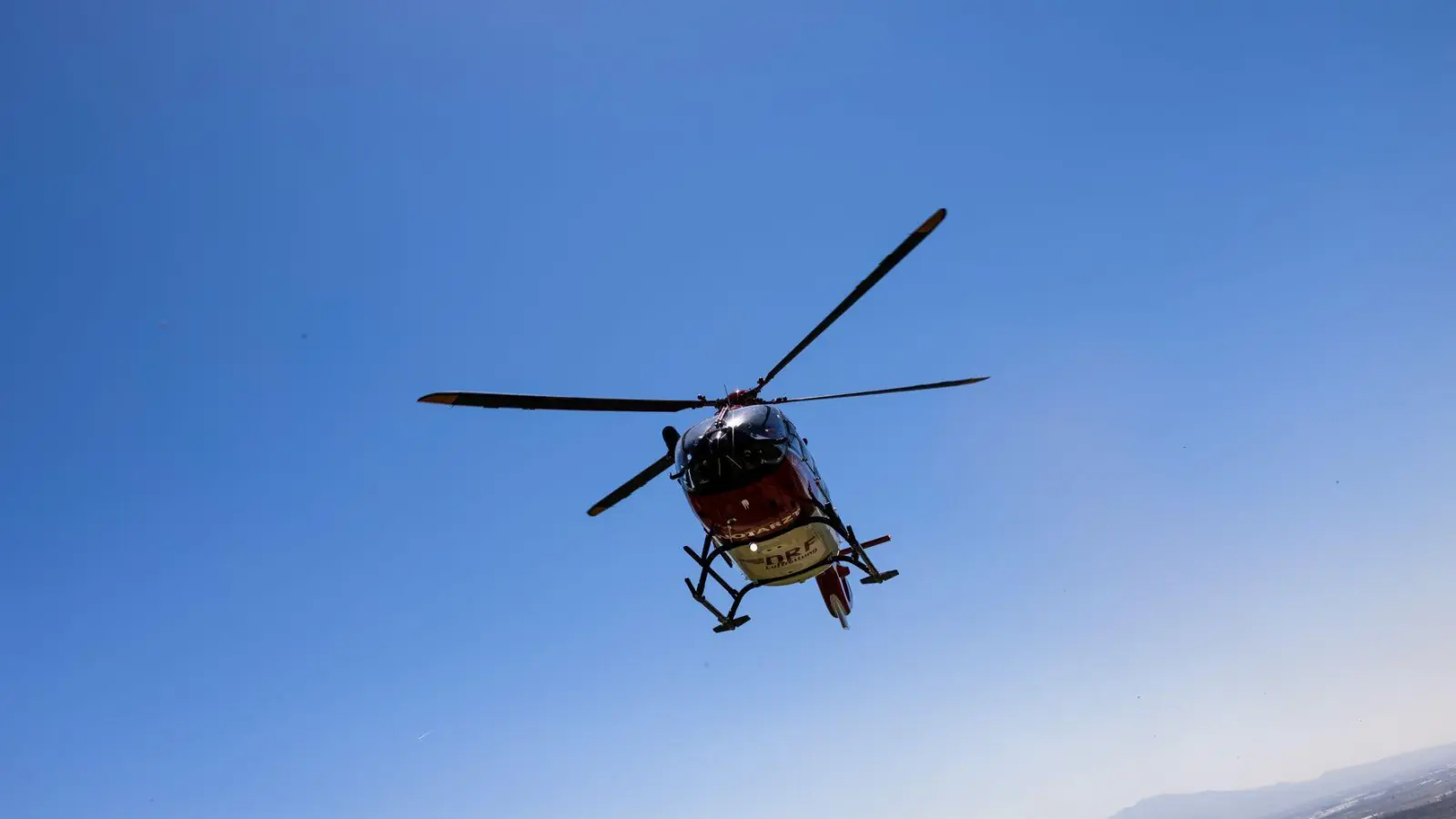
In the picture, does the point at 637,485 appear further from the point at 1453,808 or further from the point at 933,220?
the point at 1453,808

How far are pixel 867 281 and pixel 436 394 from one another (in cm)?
750

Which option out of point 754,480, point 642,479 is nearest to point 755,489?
point 754,480

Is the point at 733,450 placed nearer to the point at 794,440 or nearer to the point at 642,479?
the point at 794,440

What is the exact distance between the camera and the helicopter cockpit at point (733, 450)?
11992 millimetres

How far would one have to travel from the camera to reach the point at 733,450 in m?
12.1

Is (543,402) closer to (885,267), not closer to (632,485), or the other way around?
(632,485)

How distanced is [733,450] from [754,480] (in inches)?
25.3

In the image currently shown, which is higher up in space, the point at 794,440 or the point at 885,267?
the point at 885,267

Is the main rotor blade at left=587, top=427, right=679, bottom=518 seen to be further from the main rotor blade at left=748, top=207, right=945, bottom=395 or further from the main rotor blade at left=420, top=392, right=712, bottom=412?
the main rotor blade at left=748, top=207, right=945, bottom=395

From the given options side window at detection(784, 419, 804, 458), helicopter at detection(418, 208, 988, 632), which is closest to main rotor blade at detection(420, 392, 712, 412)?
helicopter at detection(418, 208, 988, 632)

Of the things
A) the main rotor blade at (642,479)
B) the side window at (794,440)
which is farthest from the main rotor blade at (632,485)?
the side window at (794,440)

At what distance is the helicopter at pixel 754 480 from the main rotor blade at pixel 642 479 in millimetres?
30

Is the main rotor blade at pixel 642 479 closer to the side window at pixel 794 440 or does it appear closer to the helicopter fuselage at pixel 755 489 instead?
the helicopter fuselage at pixel 755 489

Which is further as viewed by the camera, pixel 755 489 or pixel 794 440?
pixel 794 440
